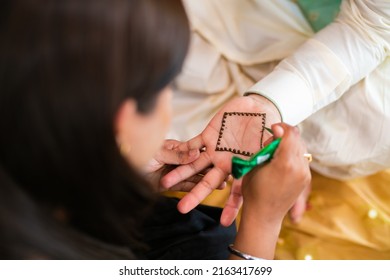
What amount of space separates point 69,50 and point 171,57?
5.2 inches

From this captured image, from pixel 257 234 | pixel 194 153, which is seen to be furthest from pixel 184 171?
pixel 257 234

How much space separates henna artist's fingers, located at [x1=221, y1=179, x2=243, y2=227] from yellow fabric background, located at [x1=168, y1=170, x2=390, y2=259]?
0.62 ft

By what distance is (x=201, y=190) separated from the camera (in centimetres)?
82

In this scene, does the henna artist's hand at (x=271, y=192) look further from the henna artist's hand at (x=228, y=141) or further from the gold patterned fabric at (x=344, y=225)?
the gold patterned fabric at (x=344, y=225)

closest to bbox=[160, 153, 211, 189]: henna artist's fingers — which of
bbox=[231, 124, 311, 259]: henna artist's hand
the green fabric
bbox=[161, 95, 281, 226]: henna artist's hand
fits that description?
bbox=[161, 95, 281, 226]: henna artist's hand

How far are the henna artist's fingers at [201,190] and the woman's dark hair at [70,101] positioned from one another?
0.64 feet

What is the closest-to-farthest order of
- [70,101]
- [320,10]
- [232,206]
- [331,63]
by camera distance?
[70,101]
[232,206]
[331,63]
[320,10]

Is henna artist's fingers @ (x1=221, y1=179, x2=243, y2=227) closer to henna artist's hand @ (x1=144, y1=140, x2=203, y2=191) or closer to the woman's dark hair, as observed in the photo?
henna artist's hand @ (x1=144, y1=140, x2=203, y2=191)

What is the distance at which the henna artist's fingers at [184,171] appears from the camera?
85cm

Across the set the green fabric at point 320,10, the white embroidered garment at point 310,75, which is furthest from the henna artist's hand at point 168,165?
the green fabric at point 320,10

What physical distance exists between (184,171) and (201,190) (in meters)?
0.06

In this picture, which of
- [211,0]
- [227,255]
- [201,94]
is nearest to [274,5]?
[211,0]

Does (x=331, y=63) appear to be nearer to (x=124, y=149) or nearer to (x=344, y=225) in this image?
(x=344, y=225)

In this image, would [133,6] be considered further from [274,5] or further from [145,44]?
[274,5]
